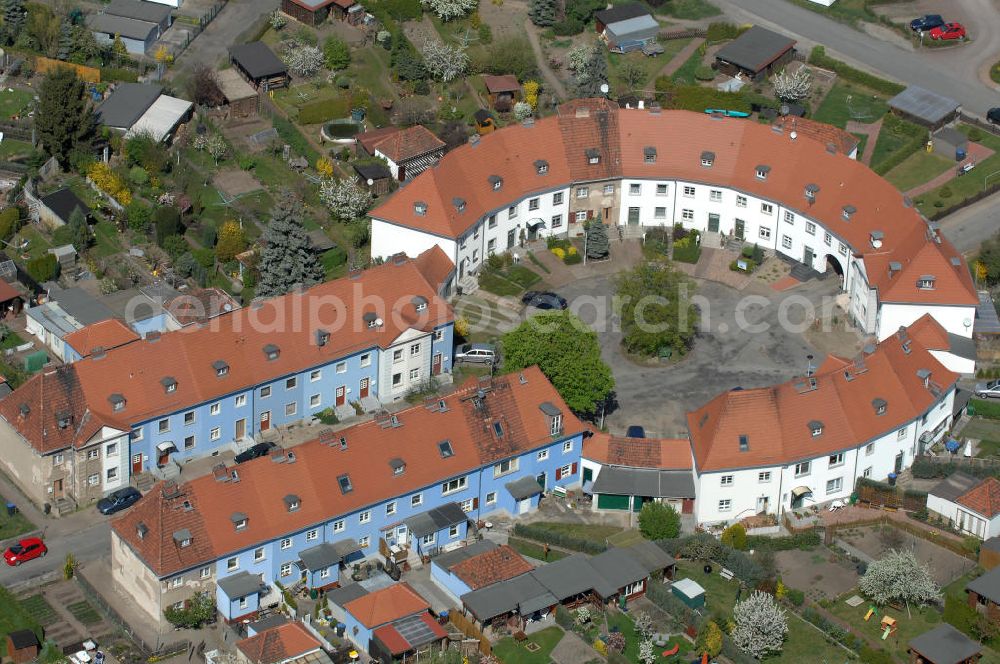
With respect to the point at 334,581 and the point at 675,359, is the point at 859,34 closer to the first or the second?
the point at 675,359

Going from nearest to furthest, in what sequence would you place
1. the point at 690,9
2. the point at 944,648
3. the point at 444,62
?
the point at 944,648 → the point at 444,62 → the point at 690,9

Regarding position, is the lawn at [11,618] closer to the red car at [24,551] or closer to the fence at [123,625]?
the red car at [24,551]

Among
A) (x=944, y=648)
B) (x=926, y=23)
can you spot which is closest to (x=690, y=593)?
(x=944, y=648)

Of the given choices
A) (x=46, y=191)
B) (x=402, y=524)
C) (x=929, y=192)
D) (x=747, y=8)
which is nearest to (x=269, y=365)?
(x=402, y=524)

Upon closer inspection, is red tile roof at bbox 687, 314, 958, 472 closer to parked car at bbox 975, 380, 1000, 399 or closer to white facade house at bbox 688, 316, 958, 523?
white facade house at bbox 688, 316, 958, 523

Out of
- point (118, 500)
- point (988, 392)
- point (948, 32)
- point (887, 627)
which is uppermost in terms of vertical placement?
point (948, 32)

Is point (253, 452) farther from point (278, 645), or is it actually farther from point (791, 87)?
point (791, 87)
